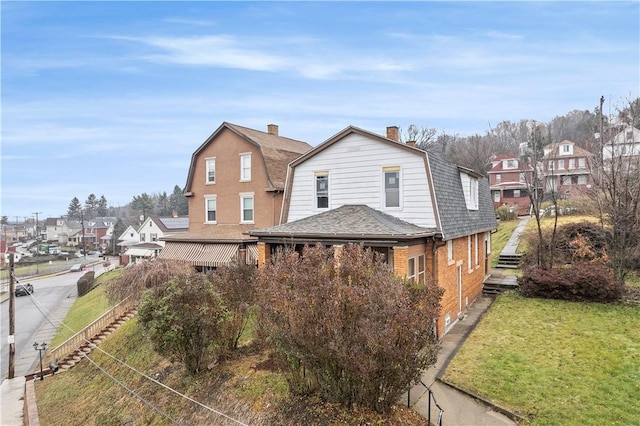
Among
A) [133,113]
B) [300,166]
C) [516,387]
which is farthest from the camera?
[133,113]

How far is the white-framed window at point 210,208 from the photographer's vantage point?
86.1 ft

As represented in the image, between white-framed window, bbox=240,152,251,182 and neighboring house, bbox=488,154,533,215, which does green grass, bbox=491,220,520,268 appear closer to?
neighboring house, bbox=488,154,533,215

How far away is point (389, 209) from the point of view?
50.0 feet

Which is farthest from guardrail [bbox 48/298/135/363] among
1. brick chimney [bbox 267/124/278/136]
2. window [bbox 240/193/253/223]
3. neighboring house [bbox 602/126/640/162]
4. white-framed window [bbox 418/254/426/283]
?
neighboring house [bbox 602/126/640/162]

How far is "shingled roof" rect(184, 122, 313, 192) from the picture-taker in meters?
23.8

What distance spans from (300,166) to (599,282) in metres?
14.2

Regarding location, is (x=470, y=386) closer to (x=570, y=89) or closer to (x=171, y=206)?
(x=570, y=89)

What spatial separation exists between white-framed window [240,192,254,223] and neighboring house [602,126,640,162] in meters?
19.9

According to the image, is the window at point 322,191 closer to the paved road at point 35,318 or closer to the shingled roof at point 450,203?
the shingled roof at point 450,203

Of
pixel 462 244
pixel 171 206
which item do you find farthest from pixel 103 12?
pixel 171 206

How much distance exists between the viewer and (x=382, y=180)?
15344 millimetres

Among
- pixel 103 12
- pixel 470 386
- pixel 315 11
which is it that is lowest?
pixel 470 386

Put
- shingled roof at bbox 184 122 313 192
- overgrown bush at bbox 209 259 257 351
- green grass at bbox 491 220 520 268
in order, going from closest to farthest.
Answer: overgrown bush at bbox 209 259 257 351
shingled roof at bbox 184 122 313 192
green grass at bbox 491 220 520 268

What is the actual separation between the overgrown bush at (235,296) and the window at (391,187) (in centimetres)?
620
